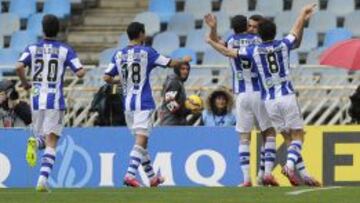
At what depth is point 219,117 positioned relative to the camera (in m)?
20.4

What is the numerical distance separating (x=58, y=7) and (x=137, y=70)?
1086cm

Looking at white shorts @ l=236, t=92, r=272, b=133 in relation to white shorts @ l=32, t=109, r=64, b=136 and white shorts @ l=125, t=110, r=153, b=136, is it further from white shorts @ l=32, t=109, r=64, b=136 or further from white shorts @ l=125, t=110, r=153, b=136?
white shorts @ l=32, t=109, r=64, b=136

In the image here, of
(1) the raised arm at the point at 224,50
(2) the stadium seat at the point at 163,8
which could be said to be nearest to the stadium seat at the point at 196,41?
(2) the stadium seat at the point at 163,8

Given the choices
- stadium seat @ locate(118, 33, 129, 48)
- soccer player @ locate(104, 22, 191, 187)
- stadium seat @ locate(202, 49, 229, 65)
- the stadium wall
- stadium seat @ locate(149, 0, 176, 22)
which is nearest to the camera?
soccer player @ locate(104, 22, 191, 187)

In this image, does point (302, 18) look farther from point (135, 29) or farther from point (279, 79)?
point (135, 29)

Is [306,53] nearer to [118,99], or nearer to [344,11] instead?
[344,11]

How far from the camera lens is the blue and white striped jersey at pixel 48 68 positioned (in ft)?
53.9

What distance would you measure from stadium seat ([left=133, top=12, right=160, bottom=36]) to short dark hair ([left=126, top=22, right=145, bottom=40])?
30.9 ft

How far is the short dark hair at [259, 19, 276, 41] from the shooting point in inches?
646

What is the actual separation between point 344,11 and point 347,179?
7.16 meters

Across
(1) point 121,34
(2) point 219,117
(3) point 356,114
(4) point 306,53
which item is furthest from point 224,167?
(1) point 121,34

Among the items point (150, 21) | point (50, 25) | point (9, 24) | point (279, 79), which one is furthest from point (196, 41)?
point (50, 25)

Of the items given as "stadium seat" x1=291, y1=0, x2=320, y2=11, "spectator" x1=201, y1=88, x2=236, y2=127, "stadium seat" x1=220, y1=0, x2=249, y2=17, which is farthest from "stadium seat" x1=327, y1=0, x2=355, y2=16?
"spectator" x1=201, y1=88, x2=236, y2=127

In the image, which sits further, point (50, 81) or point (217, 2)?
point (217, 2)
